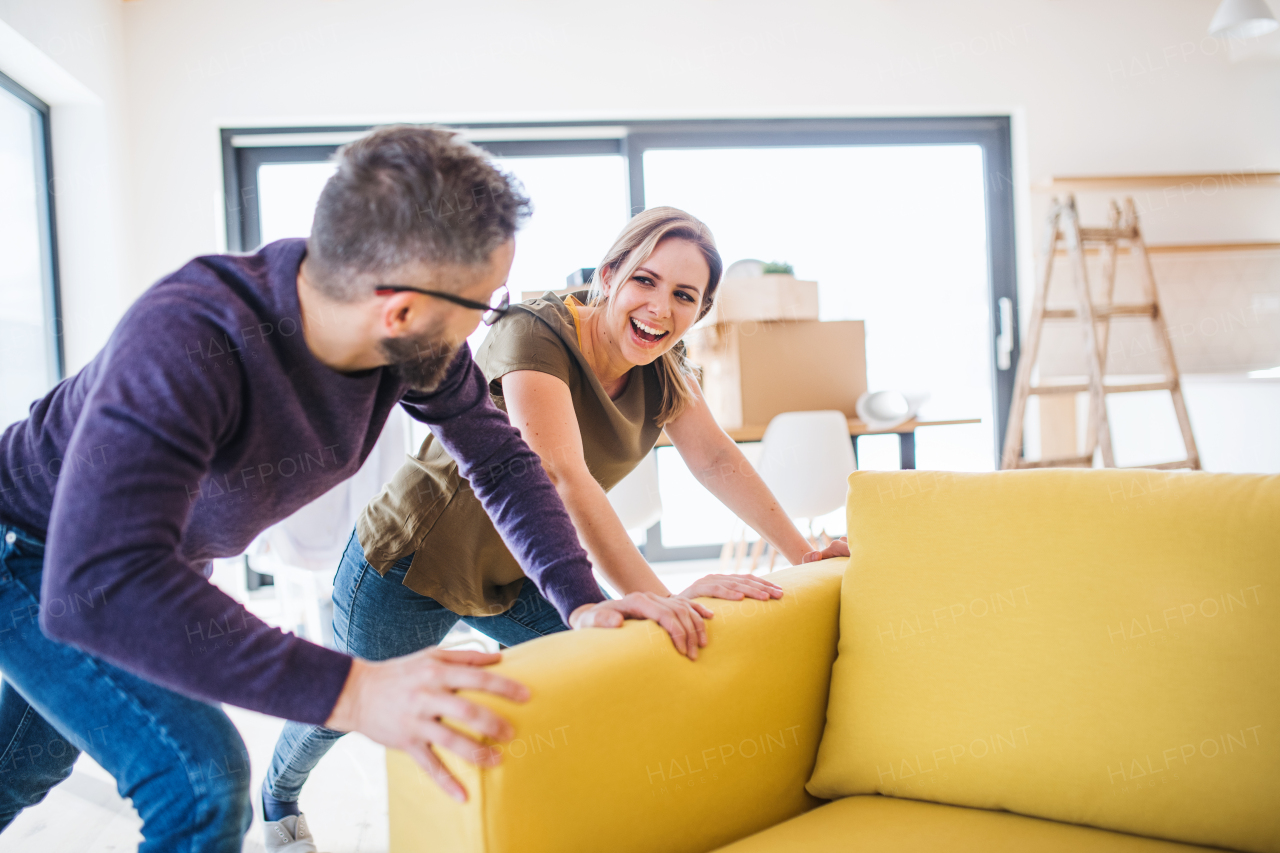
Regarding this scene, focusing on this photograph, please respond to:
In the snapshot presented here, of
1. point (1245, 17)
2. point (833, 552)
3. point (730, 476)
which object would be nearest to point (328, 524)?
point (730, 476)

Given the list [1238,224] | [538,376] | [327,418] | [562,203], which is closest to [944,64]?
[1238,224]

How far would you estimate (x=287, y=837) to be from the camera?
56.6 inches

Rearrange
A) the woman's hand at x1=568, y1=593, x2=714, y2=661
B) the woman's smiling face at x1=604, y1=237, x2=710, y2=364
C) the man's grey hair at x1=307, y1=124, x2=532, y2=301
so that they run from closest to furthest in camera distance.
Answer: the man's grey hair at x1=307, y1=124, x2=532, y2=301
the woman's hand at x1=568, y1=593, x2=714, y2=661
the woman's smiling face at x1=604, y1=237, x2=710, y2=364

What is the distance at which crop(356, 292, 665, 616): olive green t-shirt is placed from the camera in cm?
123

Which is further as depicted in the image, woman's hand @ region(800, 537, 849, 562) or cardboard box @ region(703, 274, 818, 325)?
cardboard box @ region(703, 274, 818, 325)

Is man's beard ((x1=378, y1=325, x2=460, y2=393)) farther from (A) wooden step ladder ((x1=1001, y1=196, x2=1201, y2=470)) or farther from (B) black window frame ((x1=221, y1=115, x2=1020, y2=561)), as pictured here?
(B) black window frame ((x1=221, y1=115, x2=1020, y2=561))

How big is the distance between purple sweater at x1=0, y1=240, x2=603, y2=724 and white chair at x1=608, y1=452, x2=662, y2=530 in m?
1.86

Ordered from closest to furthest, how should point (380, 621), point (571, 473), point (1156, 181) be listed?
point (571, 473)
point (380, 621)
point (1156, 181)

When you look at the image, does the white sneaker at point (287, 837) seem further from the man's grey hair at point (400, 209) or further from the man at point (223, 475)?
the man's grey hair at point (400, 209)

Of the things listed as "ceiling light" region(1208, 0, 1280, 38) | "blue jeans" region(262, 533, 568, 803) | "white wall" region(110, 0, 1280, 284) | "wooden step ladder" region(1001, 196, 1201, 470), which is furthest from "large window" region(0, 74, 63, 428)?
"ceiling light" region(1208, 0, 1280, 38)

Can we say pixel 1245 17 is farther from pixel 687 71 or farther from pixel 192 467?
pixel 192 467

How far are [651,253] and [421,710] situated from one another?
87 cm

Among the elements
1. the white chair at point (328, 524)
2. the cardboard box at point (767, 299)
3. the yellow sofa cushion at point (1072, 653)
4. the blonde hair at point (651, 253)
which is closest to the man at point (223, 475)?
the yellow sofa cushion at point (1072, 653)

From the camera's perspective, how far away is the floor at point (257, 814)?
166 cm
